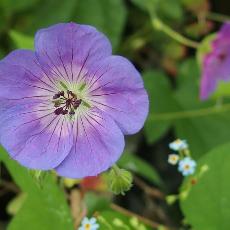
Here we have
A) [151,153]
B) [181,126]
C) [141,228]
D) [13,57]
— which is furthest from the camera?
[151,153]

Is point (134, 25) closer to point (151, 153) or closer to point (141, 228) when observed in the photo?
point (151, 153)

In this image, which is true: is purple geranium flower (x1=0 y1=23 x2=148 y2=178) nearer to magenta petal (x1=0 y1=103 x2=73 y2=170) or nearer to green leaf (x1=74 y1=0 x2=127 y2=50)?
magenta petal (x1=0 y1=103 x2=73 y2=170)

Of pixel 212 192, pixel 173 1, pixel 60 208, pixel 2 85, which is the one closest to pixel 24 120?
pixel 2 85

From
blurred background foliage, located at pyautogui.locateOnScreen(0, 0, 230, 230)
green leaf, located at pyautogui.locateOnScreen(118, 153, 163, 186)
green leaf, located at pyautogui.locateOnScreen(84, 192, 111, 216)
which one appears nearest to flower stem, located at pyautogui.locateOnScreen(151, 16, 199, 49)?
blurred background foliage, located at pyautogui.locateOnScreen(0, 0, 230, 230)

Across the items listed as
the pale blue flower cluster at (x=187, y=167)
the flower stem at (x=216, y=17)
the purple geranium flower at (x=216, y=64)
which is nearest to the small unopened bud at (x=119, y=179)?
the pale blue flower cluster at (x=187, y=167)

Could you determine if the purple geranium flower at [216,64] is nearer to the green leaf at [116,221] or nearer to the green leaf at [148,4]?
the green leaf at [148,4]

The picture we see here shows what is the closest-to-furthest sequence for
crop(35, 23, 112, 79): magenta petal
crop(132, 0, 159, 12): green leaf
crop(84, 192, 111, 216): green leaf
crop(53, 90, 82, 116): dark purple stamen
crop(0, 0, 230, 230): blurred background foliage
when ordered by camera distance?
crop(35, 23, 112, 79): magenta petal → crop(53, 90, 82, 116): dark purple stamen → crop(84, 192, 111, 216): green leaf → crop(0, 0, 230, 230): blurred background foliage → crop(132, 0, 159, 12): green leaf
